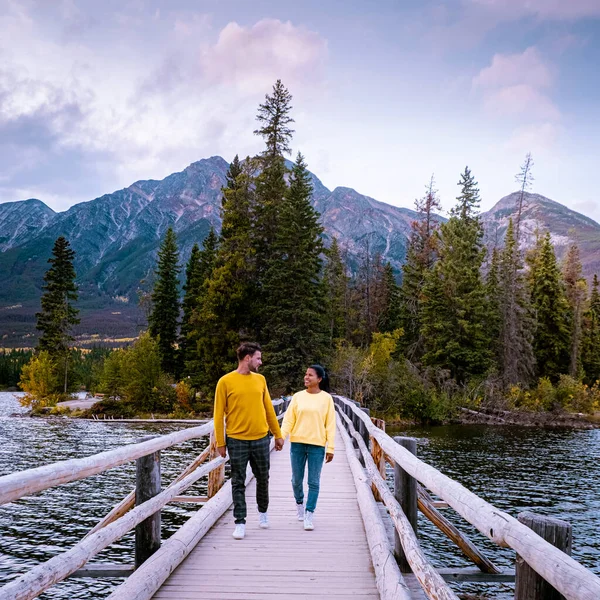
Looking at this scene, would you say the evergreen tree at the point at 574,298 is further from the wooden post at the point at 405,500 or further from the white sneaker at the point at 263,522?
the wooden post at the point at 405,500

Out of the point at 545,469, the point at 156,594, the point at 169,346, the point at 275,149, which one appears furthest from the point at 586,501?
the point at 169,346

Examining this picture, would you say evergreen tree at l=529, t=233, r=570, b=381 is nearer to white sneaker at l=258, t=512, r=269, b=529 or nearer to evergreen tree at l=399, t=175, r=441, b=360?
evergreen tree at l=399, t=175, r=441, b=360

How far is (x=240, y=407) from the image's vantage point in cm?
584

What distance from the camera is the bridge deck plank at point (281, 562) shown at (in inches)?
171

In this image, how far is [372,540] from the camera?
5395 millimetres

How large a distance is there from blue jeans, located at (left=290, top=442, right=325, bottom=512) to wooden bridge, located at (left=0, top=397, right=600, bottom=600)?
406 mm

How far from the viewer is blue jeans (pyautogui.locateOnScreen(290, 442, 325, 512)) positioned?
21.1 ft

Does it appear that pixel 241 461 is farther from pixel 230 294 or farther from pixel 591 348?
pixel 591 348

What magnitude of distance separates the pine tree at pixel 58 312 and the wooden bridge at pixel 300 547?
51981 millimetres

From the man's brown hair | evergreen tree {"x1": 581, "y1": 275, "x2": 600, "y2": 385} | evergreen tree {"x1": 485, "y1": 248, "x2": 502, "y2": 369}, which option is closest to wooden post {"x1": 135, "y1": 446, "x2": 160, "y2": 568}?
the man's brown hair

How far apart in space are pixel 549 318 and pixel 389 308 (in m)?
16.3

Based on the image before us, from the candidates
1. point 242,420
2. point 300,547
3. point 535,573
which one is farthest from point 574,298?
point 535,573

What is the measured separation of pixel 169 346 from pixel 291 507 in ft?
173

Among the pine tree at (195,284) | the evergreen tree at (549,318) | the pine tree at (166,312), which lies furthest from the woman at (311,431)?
the evergreen tree at (549,318)
